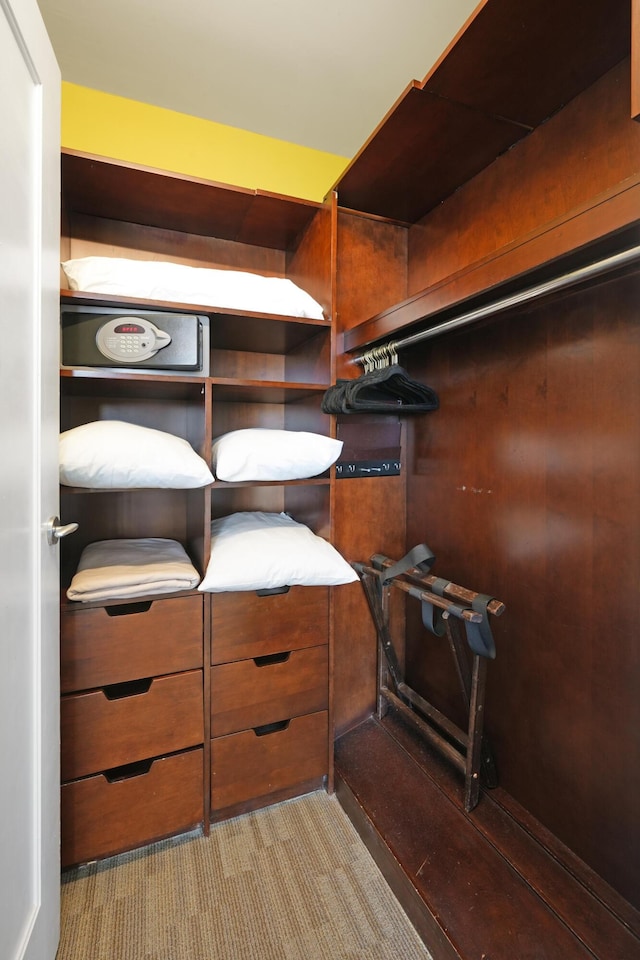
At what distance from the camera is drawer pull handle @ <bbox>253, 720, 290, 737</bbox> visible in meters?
1.61

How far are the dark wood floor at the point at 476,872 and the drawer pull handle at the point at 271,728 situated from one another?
0.29 meters

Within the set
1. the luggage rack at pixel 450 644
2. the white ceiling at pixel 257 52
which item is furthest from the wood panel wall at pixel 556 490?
the white ceiling at pixel 257 52

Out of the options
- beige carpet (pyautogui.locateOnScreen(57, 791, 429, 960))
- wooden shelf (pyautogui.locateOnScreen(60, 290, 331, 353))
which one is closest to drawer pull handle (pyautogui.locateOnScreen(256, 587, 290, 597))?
beige carpet (pyautogui.locateOnScreen(57, 791, 429, 960))

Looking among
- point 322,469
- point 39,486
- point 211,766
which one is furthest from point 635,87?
point 211,766

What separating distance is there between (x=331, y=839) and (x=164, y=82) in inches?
109

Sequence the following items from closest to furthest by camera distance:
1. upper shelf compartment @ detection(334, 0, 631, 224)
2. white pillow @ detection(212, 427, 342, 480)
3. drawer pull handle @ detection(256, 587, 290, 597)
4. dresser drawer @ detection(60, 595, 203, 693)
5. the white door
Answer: the white door, upper shelf compartment @ detection(334, 0, 631, 224), dresser drawer @ detection(60, 595, 203, 693), white pillow @ detection(212, 427, 342, 480), drawer pull handle @ detection(256, 587, 290, 597)

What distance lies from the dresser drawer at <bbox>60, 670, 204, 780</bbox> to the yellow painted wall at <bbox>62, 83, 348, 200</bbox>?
6.04 ft

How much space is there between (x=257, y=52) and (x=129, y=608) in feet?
6.42

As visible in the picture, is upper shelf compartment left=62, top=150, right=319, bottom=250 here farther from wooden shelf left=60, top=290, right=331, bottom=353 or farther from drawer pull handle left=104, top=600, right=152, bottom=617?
drawer pull handle left=104, top=600, right=152, bottom=617

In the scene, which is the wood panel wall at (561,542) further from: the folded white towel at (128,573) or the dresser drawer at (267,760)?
the folded white towel at (128,573)

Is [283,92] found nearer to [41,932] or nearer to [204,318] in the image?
[204,318]

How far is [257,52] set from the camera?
1.59 meters

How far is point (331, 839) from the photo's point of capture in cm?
149

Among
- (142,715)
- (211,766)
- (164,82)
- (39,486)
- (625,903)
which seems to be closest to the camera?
(39,486)
